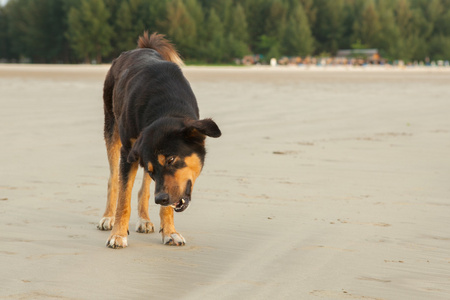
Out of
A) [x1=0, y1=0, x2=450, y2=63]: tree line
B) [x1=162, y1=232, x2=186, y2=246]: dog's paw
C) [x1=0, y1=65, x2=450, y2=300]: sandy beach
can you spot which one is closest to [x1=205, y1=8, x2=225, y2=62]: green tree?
[x1=0, y1=0, x2=450, y2=63]: tree line

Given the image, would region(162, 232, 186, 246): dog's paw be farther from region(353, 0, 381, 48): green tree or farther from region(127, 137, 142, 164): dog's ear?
region(353, 0, 381, 48): green tree

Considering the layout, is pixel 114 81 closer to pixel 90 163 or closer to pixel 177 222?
pixel 177 222

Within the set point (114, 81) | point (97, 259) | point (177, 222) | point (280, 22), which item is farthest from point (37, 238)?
point (280, 22)

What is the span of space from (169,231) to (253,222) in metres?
0.83

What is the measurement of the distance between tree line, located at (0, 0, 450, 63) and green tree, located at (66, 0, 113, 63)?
16 centimetres

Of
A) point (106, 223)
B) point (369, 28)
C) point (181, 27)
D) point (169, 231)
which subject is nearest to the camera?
point (169, 231)

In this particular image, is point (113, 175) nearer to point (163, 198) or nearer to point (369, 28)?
point (163, 198)

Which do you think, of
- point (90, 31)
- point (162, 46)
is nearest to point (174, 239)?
point (162, 46)

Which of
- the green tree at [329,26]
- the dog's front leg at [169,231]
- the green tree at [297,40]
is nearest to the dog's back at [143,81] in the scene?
the dog's front leg at [169,231]

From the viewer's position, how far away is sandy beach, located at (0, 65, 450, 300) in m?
4.21

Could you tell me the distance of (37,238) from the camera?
17.2 ft

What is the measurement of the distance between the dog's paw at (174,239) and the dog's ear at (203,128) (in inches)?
38.3

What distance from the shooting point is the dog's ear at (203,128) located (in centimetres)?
453

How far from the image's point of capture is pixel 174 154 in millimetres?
4637
